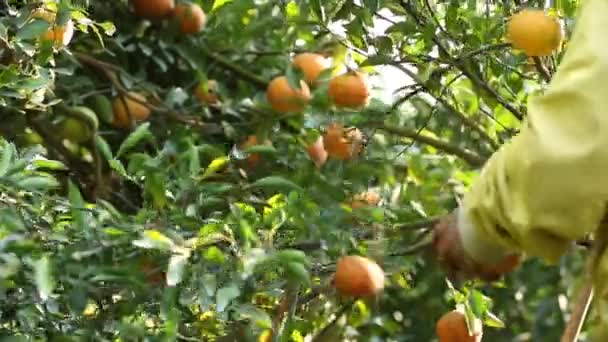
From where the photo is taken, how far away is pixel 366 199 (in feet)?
7.67

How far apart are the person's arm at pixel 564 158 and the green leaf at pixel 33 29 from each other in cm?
79

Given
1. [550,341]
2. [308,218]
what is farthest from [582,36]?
[550,341]

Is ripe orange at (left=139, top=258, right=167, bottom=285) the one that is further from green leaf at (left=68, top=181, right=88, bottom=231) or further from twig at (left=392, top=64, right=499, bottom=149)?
twig at (left=392, top=64, right=499, bottom=149)

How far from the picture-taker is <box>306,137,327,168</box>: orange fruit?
7.93 ft

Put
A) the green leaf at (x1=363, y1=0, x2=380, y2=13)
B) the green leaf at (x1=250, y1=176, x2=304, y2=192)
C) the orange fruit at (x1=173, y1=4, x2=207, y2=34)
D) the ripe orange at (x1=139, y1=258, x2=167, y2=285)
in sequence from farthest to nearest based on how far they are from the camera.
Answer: the orange fruit at (x1=173, y1=4, x2=207, y2=34) → the green leaf at (x1=363, y1=0, x2=380, y2=13) → the green leaf at (x1=250, y1=176, x2=304, y2=192) → the ripe orange at (x1=139, y1=258, x2=167, y2=285)

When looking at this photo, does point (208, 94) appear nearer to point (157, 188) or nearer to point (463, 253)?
point (157, 188)

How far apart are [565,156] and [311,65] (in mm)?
1182

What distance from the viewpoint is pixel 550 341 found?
11.9ft

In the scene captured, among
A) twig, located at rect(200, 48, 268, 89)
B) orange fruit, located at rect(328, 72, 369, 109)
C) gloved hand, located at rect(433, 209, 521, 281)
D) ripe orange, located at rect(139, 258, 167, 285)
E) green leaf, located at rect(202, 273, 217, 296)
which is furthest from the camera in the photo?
twig, located at rect(200, 48, 268, 89)

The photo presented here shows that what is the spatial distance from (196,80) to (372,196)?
0.50 meters

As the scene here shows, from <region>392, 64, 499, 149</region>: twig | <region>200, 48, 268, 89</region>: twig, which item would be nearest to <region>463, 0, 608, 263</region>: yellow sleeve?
<region>392, 64, 499, 149</region>: twig

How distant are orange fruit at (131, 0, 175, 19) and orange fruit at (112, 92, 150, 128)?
182 millimetres

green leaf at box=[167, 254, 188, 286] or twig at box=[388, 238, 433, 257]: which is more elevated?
green leaf at box=[167, 254, 188, 286]

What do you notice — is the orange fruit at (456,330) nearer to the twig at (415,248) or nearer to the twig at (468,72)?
the twig at (415,248)
